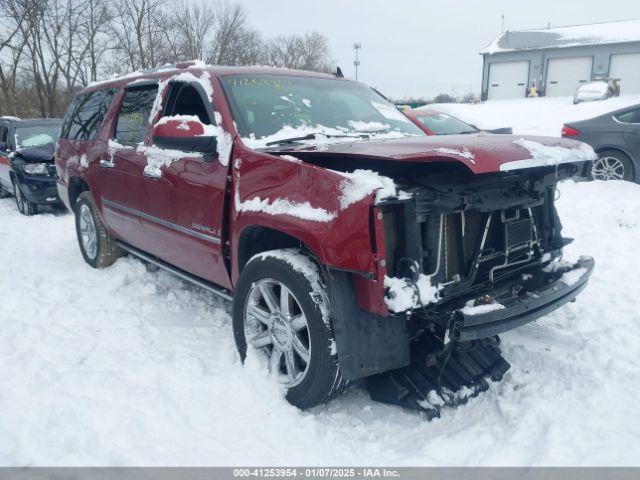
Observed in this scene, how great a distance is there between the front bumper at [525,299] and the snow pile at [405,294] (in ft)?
0.64

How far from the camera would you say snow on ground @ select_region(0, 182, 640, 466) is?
8.32ft

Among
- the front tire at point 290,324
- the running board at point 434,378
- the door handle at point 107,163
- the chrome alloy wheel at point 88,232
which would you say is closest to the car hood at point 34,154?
the chrome alloy wheel at point 88,232

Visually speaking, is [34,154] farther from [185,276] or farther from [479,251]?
[479,251]

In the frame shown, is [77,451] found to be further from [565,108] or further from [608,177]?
[565,108]

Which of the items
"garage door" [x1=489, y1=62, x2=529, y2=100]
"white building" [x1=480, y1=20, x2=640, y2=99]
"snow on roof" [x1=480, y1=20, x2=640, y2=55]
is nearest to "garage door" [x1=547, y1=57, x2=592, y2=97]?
"white building" [x1=480, y1=20, x2=640, y2=99]

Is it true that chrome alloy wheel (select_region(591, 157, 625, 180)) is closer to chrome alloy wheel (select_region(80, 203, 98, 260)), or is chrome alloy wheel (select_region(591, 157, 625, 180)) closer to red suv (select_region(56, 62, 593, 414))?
red suv (select_region(56, 62, 593, 414))

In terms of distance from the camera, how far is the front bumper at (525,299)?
2.55 m

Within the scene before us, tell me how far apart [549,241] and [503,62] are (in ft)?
122

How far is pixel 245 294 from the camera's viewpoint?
3156mm

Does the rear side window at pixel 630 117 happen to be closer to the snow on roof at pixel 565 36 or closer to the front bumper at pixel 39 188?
the front bumper at pixel 39 188

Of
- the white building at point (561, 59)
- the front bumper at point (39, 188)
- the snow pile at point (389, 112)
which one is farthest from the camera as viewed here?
the white building at point (561, 59)

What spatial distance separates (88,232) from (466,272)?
177 inches

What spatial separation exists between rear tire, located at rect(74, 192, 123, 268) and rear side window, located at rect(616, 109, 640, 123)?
7.87 m

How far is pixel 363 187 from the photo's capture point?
8.01ft
